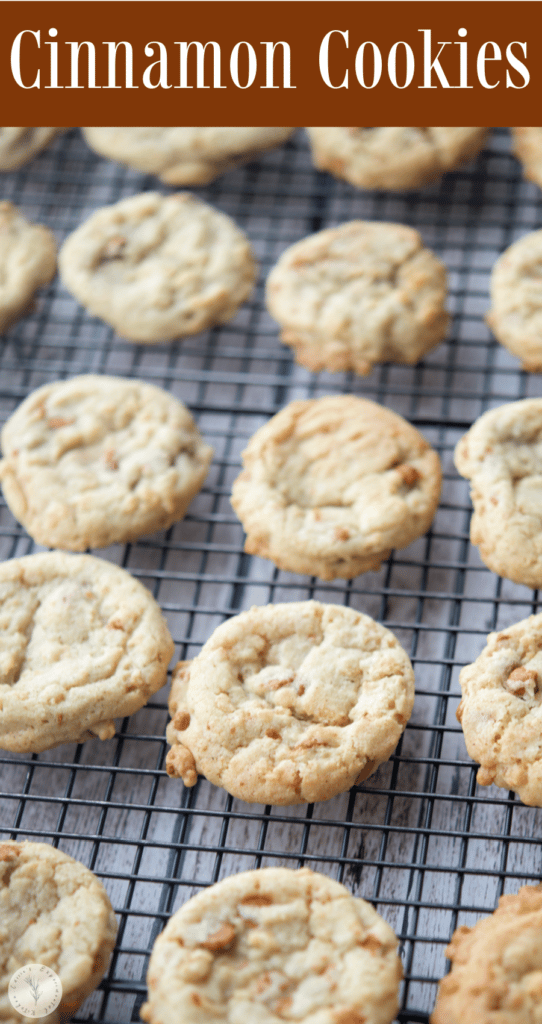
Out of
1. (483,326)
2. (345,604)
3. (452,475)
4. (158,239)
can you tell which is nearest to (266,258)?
(158,239)

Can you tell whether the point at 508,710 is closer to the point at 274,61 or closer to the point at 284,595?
the point at 284,595

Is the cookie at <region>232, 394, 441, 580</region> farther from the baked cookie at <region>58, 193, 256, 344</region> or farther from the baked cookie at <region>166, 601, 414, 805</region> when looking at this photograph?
the baked cookie at <region>58, 193, 256, 344</region>

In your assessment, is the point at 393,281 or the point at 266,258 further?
the point at 266,258

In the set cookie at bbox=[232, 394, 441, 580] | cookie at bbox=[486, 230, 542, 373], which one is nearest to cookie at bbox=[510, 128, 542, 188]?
cookie at bbox=[486, 230, 542, 373]

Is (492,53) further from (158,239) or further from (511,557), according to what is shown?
(511,557)

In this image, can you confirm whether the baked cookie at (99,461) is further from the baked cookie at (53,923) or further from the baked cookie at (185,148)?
the baked cookie at (185,148)

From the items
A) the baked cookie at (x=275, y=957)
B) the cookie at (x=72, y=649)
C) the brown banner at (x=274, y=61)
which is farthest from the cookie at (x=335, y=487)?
the brown banner at (x=274, y=61)
